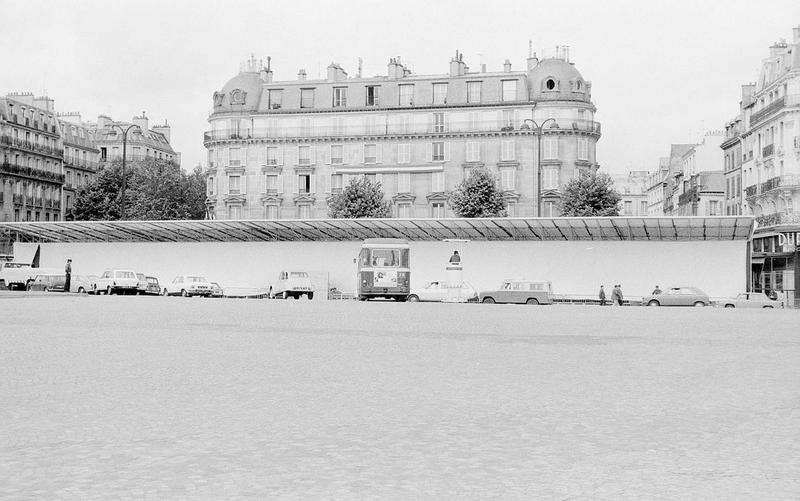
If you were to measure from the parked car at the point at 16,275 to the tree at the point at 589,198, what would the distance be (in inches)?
1396

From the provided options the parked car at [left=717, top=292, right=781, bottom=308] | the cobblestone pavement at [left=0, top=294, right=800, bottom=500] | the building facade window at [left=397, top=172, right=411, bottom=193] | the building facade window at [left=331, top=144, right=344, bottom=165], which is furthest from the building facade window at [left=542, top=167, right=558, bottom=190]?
the cobblestone pavement at [left=0, top=294, right=800, bottom=500]

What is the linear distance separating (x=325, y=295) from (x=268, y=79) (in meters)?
36.7

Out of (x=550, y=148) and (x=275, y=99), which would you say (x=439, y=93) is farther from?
(x=275, y=99)

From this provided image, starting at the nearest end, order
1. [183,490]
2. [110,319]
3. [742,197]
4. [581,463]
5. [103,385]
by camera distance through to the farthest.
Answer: [183,490], [581,463], [103,385], [110,319], [742,197]

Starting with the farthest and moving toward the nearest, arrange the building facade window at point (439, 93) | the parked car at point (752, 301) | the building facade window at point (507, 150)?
1. the building facade window at point (439, 93)
2. the building facade window at point (507, 150)
3. the parked car at point (752, 301)

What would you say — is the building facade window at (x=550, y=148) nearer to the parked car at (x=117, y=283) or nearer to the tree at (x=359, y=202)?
the tree at (x=359, y=202)

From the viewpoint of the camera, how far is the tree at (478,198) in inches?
2768

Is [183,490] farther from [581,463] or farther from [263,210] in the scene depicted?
[263,210]

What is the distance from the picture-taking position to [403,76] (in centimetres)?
8262

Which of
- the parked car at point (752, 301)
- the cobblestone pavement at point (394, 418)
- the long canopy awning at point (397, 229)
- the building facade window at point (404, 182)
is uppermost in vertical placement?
the building facade window at point (404, 182)

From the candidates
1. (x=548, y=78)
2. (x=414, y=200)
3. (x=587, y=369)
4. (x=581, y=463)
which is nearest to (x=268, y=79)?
(x=414, y=200)

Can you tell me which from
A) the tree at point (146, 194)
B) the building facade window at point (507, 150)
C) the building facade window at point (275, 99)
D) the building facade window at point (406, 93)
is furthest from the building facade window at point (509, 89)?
the tree at point (146, 194)

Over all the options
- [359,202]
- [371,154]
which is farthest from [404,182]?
[359,202]

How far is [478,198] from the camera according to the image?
70.3 metres
